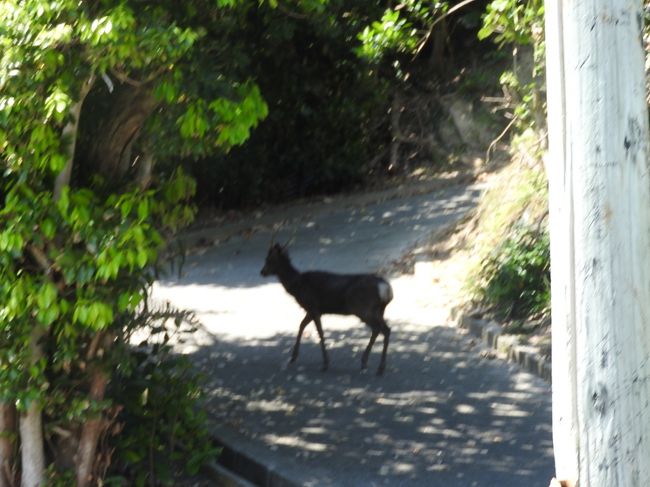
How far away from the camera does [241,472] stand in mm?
8117

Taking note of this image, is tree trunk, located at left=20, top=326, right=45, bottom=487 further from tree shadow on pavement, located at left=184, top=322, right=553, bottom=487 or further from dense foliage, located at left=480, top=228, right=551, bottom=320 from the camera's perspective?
dense foliage, located at left=480, top=228, right=551, bottom=320

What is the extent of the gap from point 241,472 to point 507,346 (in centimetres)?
324

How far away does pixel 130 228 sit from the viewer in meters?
6.36

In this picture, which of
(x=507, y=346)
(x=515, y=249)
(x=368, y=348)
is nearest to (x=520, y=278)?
(x=515, y=249)

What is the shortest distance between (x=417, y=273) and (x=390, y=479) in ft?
21.4

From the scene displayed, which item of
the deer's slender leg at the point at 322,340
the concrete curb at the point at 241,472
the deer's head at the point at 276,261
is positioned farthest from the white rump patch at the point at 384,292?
the concrete curb at the point at 241,472

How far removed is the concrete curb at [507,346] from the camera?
9695 millimetres

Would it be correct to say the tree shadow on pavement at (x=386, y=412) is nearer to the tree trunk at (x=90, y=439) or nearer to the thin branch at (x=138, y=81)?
the tree trunk at (x=90, y=439)

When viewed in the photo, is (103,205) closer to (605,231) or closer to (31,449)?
(31,449)

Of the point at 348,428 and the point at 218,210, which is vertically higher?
the point at 218,210

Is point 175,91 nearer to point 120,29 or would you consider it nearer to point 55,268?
point 120,29

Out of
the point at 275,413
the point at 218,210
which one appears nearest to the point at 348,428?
the point at 275,413

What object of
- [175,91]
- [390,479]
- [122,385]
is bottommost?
[390,479]

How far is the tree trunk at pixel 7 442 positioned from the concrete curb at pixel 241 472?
1502 millimetres
